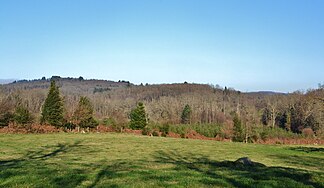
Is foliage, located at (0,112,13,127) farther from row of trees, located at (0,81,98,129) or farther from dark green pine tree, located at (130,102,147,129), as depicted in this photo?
dark green pine tree, located at (130,102,147,129)

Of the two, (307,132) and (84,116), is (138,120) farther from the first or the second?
(307,132)

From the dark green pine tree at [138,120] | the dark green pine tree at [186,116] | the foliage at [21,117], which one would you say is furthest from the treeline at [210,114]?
the dark green pine tree at [138,120]

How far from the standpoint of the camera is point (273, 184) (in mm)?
10188

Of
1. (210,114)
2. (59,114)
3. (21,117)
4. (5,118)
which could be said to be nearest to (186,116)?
(210,114)

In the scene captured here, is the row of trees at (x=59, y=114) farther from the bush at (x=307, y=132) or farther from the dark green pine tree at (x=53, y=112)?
the bush at (x=307, y=132)

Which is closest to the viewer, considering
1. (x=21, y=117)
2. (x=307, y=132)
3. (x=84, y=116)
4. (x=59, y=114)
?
(x=21, y=117)

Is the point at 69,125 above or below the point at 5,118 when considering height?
below

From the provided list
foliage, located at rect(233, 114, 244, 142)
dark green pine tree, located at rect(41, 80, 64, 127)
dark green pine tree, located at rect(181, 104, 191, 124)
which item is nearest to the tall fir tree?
dark green pine tree, located at rect(41, 80, 64, 127)

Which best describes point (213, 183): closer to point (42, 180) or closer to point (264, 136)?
point (42, 180)

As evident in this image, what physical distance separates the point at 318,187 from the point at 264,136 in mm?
62668

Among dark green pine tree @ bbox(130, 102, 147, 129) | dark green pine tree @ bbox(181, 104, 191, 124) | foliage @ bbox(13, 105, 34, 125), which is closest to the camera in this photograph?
foliage @ bbox(13, 105, 34, 125)

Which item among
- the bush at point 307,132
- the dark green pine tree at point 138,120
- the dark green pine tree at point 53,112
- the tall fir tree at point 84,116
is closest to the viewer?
the dark green pine tree at point 53,112

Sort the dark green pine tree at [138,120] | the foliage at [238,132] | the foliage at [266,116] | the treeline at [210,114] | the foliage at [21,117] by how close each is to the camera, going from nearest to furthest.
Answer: the foliage at [21,117] → the treeline at [210,114] → the foliage at [238,132] → the dark green pine tree at [138,120] → the foliage at [266,116]

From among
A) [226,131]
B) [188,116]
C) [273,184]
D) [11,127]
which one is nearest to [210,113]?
[188,116]
